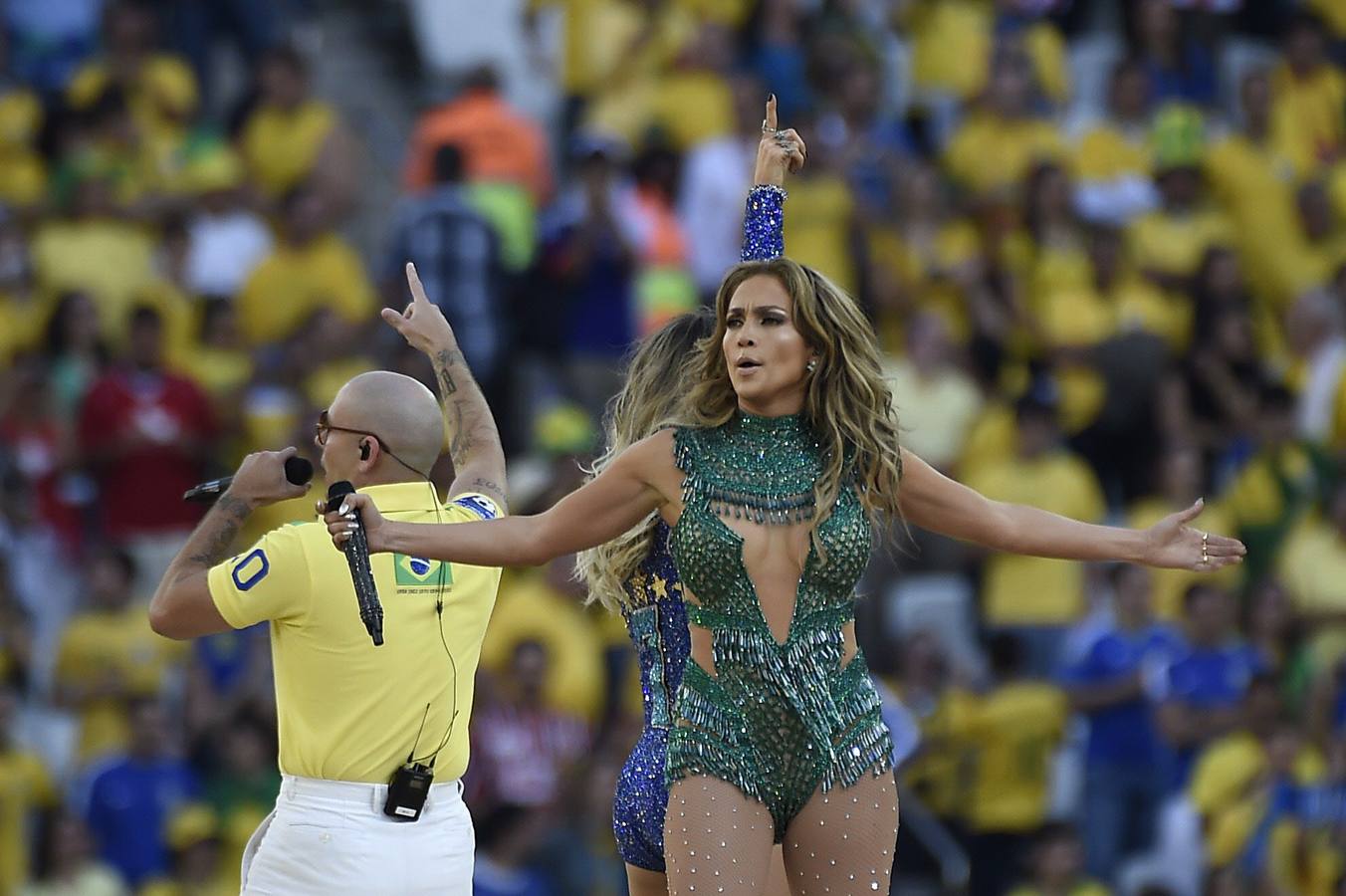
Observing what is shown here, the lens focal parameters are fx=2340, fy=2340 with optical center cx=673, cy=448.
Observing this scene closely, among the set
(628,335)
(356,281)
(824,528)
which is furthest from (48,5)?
(824,528)

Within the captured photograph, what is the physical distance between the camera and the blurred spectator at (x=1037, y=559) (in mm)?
12141

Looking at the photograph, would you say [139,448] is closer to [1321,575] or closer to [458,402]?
[458,402]

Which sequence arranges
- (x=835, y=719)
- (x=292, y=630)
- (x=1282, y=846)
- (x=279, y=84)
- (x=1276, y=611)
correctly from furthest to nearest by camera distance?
1. (x=279, y=84)
2. (x=1276, y=611)
3. (x=1282, y=846)
4. (x=292, y=630)
5. (x=835, y=719)

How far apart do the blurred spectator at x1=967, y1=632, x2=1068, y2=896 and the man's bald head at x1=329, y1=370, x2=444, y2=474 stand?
17.8ft

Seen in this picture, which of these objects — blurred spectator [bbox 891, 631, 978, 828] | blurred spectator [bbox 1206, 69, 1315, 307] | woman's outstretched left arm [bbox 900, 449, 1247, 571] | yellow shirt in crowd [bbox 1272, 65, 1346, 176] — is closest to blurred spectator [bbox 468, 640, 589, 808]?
blurred spectator [bbox 891, 631, 978, 828]

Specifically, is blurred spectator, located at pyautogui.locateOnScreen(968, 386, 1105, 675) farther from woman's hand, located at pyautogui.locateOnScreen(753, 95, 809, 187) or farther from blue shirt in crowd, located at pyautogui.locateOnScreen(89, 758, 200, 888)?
woman's hand, located at pyautogui.locateOnScreen(753, 95, 809, 187)

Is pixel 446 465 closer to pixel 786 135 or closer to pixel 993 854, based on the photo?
pixel 993 854

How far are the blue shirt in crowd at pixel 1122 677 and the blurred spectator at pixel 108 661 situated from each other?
14.6 feet

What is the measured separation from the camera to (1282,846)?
10.8 meters

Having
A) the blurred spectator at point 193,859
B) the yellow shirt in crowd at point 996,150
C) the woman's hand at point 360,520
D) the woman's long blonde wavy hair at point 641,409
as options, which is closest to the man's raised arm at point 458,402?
the woman's long blonde wavy hair at point 641,409

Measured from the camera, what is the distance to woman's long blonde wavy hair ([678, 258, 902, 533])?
5.61m

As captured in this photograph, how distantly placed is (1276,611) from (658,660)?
6682mm

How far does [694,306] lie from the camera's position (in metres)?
13.1

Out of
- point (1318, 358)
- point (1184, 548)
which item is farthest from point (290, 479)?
point (1318, 358)
